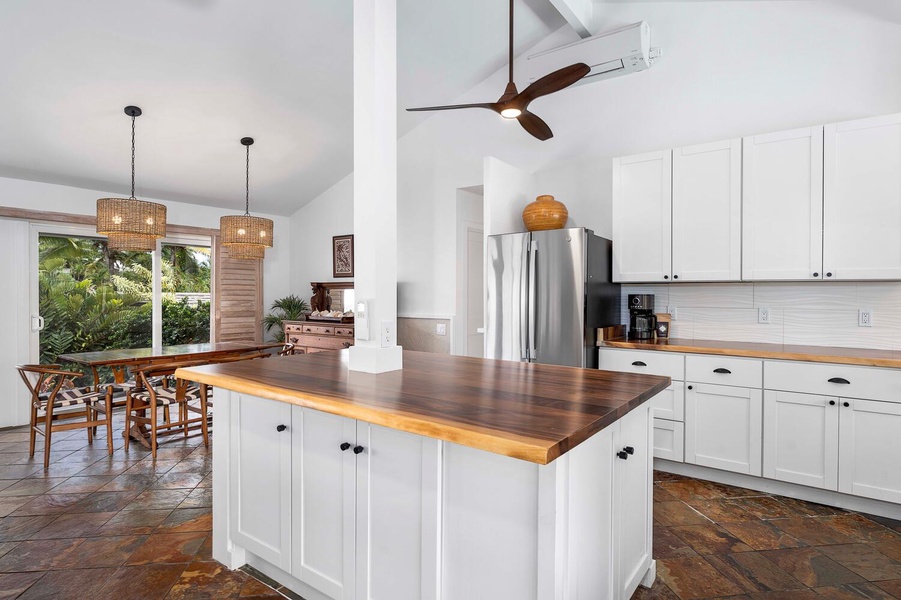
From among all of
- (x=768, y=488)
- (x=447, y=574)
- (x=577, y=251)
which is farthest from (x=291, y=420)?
(x=768, y=488)

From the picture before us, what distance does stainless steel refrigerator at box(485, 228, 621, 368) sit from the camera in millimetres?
3326

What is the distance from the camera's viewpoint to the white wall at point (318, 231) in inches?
233

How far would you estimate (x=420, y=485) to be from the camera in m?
1.51

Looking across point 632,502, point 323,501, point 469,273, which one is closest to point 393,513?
point 323,501

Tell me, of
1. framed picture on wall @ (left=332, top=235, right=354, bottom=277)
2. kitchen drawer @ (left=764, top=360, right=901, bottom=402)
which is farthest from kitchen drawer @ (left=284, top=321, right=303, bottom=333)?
kitchen drawer @ (left=764, top=360, right=901, bottom=402)

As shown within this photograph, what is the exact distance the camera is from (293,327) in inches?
218

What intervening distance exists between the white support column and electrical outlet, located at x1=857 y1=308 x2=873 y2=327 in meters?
3.02

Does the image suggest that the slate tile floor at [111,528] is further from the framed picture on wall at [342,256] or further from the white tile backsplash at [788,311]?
the white tile backsplash at [788,311]

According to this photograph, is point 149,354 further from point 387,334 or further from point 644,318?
point 644,318

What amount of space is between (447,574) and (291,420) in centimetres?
84

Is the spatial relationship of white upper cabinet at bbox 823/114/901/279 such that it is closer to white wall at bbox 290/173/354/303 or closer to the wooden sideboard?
the wooden sideboard

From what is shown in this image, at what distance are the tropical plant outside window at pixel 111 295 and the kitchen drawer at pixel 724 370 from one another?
5257mm

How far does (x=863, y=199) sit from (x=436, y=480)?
9.91 feet

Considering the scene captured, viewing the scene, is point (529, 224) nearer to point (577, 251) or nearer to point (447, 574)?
point (577, 251)
